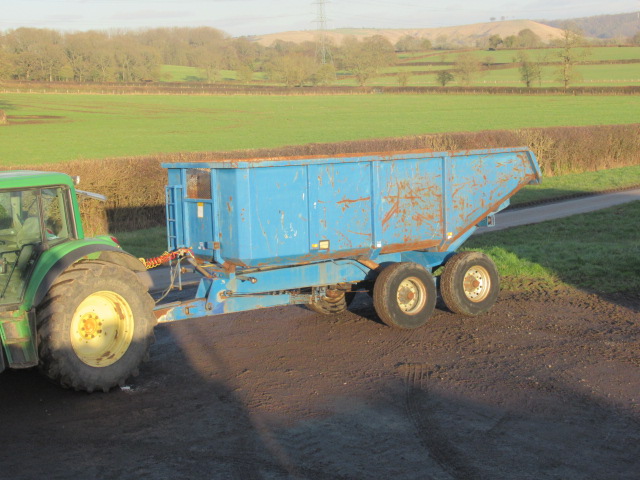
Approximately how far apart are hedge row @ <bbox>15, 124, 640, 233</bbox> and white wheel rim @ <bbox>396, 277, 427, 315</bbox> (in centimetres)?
995

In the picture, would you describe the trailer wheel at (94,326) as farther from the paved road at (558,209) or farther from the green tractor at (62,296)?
the paved road at (558,209)

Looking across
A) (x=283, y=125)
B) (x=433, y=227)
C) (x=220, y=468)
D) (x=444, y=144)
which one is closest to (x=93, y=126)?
(x=283, y=125)

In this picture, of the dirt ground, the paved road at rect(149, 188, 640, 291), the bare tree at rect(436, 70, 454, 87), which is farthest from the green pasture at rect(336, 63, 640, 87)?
the dirt ground

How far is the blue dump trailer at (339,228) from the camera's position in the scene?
8352mm

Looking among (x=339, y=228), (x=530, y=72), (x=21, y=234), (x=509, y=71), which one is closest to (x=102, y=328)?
(x=21, y=234)

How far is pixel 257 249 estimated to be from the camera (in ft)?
27.2

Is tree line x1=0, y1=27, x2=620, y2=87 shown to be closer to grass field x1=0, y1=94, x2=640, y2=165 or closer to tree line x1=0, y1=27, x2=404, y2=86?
tree line x1=0, y1=27, x2=404, y2=86

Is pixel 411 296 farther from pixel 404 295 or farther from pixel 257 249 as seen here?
pixel 257 249

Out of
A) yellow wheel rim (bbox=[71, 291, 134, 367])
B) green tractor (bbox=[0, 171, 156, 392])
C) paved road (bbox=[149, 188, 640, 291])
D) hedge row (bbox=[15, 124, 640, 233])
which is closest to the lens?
green tractor (bbox=[0, 171, 156, 392])

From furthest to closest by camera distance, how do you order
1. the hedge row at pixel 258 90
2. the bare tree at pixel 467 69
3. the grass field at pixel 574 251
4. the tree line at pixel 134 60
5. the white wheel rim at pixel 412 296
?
the bare tree at pixel 467 69 < the tree line at pixel 134 60 < the hedge row at pixel 258 90 < the grass field at pixel 574 251 < the white wheel rim at pixel 412 296

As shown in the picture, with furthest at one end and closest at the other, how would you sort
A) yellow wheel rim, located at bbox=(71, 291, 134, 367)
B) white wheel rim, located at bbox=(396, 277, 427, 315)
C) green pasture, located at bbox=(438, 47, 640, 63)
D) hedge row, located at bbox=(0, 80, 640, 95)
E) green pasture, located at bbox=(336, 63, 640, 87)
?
green pasture, located at bbox=(438, 47, 640, 63), green pasture, located at bbox=(336, 63, 640, 87), hedge row, located at bbox=(0, 80, 640, 95), white wheel rim, located at bbox=(396, 277, 427, 315), yellow wheel rim, located at bbox=(71, 291, 134, 367)

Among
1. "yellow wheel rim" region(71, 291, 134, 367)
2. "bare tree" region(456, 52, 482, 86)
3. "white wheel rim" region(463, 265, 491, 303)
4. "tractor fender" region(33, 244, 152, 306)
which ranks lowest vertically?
"white wheel rim" region(463, 265, 491, 303)

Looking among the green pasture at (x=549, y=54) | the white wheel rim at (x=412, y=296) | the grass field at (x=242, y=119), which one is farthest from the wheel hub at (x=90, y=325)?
the green pasture at (x=549, y=54)

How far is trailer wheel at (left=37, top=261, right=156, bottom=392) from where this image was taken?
681 centimetres
